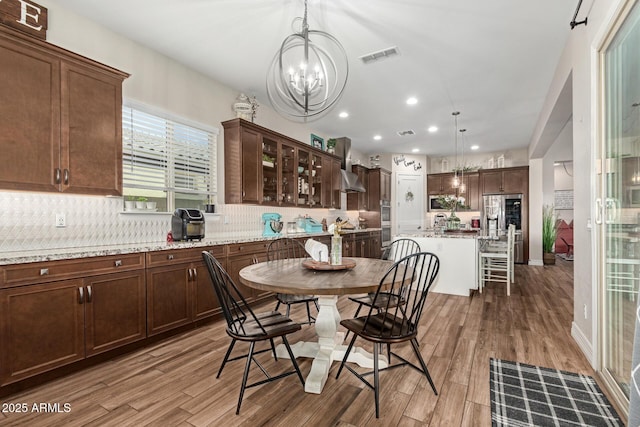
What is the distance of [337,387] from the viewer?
80.0 inches

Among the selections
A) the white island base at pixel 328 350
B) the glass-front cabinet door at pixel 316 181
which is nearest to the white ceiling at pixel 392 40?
the glass-front cabinet door at pixel 316 181

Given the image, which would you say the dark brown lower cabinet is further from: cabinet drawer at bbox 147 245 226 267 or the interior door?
the interior door

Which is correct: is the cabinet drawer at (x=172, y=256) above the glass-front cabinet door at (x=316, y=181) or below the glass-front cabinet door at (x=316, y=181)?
below

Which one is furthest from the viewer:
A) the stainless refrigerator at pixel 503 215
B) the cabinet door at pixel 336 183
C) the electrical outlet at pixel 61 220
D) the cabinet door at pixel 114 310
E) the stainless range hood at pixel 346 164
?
the stainless refrigerator at pixel 503 215

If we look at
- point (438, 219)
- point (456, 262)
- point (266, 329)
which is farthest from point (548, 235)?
point (266, 329)

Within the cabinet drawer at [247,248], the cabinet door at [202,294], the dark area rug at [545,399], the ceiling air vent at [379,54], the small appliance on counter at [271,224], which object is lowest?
the dark area rug at [545,399]

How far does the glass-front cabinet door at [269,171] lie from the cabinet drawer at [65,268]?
213 cm

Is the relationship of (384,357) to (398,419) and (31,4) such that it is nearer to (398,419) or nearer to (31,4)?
(398,419)

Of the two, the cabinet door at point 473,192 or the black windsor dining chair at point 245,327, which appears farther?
the cabinet door at point 473,192

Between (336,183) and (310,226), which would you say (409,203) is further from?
(310,226)

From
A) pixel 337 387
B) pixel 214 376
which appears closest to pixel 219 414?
pixel 214 376

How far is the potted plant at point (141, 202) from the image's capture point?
121 inches

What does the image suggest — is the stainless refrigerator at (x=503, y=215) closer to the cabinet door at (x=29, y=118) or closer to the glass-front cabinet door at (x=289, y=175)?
the glass-front cabinet door at (x=289, y=175)

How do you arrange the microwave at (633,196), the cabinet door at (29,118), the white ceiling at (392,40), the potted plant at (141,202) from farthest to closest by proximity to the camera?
the potted plant at (141,202)
the white ceiling at (392,40)
the cabinet door at (29,118)
the microwave at (633,196)
